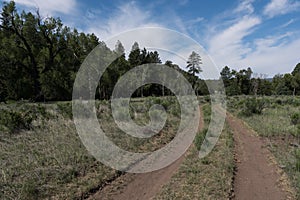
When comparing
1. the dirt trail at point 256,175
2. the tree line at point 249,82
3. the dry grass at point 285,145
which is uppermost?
the tree line at point 249,82

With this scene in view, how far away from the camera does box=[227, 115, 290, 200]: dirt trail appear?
4809 millimetres

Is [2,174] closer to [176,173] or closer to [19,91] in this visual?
[176,173]

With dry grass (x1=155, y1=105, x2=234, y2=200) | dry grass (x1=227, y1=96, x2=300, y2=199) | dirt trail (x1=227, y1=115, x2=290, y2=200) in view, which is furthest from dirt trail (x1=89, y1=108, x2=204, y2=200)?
dry grass (x1=227, y1=96, x2=300, y2=199)

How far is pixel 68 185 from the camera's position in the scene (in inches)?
194

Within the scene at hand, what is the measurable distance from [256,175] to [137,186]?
11.0ft

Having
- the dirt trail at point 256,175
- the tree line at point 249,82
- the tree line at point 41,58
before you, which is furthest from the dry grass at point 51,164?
the tree line at point 249,82

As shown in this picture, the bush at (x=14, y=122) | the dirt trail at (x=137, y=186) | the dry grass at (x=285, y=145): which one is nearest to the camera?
the dirt trail at (x=137, y=186)

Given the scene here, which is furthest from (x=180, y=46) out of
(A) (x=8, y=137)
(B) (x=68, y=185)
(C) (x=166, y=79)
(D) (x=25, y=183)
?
(C) (x=166, y=79)

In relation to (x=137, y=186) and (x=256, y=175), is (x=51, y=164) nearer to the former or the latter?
(x=137, y=186)

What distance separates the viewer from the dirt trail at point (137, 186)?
15.5ft

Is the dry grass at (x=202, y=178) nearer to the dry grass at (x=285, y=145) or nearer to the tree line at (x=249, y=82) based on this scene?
the dry grass at (x=285, y=145)

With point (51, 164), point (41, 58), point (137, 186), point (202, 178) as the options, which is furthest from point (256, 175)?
point (41, 58)

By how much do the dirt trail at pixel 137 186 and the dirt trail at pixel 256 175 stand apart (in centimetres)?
181

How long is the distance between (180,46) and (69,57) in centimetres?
3448
